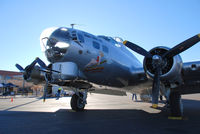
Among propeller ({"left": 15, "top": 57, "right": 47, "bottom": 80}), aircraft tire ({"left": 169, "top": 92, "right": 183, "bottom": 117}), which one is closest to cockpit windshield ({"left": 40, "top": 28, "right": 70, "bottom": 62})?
propeller ({"left": 15, "top": 57, "right": 47, "bottom": 80})

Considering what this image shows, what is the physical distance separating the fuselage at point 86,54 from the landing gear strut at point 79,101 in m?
2.08

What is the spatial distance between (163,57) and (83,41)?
3800 millimetres

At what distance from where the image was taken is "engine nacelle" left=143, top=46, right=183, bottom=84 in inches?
290

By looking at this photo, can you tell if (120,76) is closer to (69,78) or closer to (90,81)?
(90,81)

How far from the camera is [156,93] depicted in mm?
7172

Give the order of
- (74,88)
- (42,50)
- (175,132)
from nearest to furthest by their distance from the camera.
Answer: (175,132) < (42,50) < (74,88)

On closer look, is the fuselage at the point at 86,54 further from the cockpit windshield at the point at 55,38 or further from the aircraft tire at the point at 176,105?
the aircraft tire at the point at 176,105

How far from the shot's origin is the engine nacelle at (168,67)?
737 cm

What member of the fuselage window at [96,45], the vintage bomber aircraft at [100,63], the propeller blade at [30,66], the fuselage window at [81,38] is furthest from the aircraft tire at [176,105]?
the propeller blade at [30,66]

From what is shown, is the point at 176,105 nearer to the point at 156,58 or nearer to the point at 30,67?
the point at 156,58

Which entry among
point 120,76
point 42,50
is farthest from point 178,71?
point 42,50

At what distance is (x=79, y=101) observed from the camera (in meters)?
10.7

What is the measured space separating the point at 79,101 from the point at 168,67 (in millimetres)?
5899

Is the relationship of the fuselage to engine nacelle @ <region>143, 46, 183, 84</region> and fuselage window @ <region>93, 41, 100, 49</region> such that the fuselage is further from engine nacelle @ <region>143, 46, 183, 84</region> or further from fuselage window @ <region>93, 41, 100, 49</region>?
engine nacelle @ <region>143, 46, 183, 84</region>
